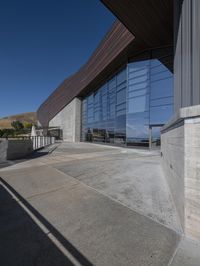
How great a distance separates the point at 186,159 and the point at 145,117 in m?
14.3

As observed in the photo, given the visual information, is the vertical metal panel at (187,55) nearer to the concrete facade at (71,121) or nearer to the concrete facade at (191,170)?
the concrete facade at (191,170)

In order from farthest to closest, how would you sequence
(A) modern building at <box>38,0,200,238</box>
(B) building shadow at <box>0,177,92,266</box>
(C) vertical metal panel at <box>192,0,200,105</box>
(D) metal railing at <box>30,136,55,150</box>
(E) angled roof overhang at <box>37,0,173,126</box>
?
(D) metal railing at <box>30,136,55,150</box> → (E) angled roof overhang at <box>37,0,173,126</box> → (C) vertical metal panel at <box>192,0,200,105</box> → (A) modern building at <box>38,0,200,238</box> → (B) building shadow at <box>0,177,92,266</box>

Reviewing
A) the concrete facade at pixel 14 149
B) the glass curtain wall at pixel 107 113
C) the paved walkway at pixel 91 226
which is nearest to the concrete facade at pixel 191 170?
the paved walkway at pixel 91 226

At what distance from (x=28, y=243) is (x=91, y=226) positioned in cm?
108

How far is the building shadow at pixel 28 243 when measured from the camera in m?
2.21

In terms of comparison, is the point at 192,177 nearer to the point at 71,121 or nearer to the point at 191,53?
the point at 191,53

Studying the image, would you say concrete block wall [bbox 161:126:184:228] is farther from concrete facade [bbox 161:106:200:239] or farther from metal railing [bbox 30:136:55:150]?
metal railing [bbox 30:136:55:150]

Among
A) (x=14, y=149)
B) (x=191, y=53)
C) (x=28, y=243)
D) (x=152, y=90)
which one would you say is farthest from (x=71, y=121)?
(x=28, y=243)

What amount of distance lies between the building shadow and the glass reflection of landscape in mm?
13851


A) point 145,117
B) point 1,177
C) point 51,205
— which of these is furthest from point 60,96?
point 51,205

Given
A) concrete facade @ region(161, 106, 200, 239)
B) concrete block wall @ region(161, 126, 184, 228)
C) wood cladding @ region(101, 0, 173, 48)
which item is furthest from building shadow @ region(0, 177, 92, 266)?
wood cladding @ region(101, 0, 173, 48)

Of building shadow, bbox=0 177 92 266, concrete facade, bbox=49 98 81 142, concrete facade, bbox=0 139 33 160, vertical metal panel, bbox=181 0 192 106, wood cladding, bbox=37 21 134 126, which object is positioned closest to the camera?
building shadow, bbox=0 177 92 266

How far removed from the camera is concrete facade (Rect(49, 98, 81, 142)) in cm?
3134

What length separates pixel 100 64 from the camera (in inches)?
853
